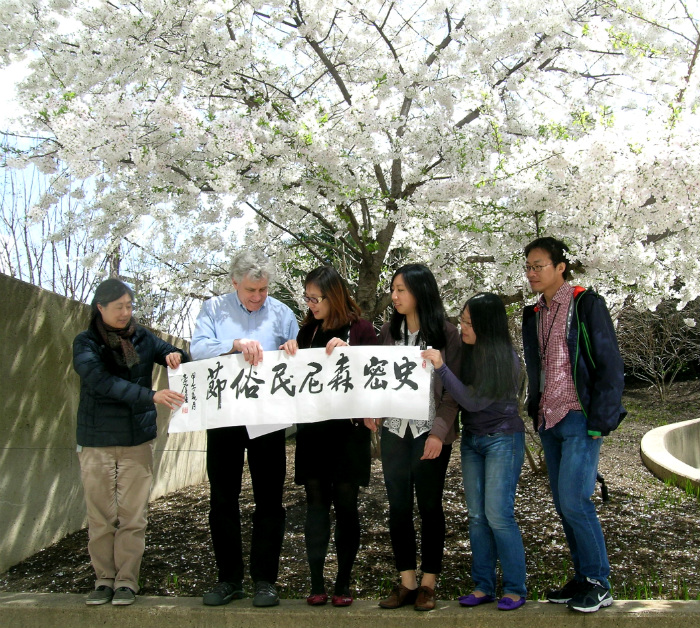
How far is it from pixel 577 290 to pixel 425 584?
1646 millimetres

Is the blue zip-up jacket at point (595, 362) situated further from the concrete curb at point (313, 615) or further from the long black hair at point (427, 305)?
the concrete curb at point (313, 615)

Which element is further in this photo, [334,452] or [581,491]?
[334,452]

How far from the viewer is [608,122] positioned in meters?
4.92

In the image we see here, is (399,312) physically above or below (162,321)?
below

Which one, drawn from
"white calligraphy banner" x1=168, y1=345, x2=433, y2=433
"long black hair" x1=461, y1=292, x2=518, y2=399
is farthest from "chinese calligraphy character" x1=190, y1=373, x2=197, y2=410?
"long black hair" x1=461, y1=292, x2=518, y2=399

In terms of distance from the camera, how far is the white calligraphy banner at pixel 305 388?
140 inches

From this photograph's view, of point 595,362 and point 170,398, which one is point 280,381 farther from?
point 595,362

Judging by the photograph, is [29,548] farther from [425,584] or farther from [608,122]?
[608,122]

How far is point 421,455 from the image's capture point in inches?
138

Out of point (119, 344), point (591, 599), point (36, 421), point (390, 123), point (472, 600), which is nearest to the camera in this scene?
point (591, 599)

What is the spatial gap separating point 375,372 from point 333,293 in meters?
0.47

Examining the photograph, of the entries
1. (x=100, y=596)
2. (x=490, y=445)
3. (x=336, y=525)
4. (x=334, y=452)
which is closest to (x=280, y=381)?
(x=334, y=452)

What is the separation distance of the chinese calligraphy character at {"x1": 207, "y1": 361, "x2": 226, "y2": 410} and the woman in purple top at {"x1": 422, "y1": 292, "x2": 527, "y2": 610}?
42.6 inches

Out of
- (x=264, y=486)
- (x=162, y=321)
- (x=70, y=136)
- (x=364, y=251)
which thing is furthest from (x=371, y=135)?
(x=162, y=321)
